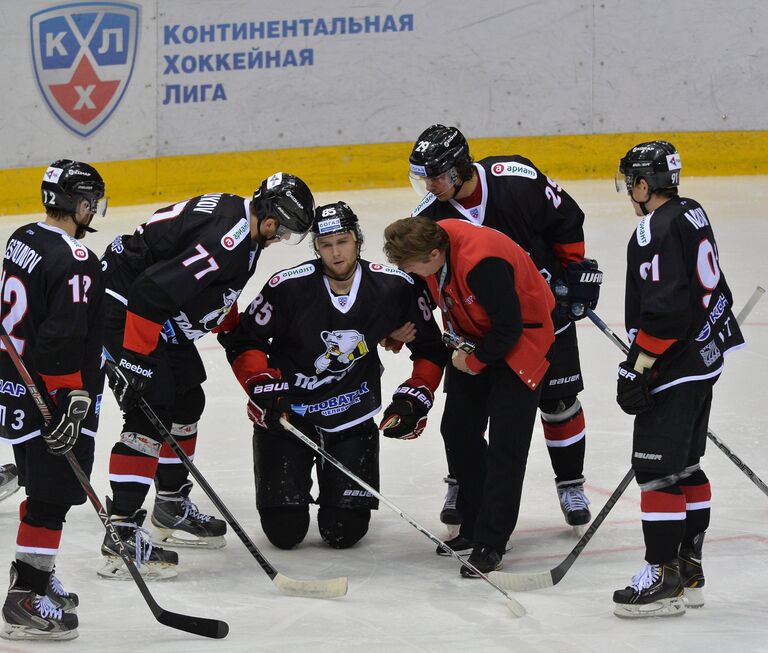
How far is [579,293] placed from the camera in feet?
13.6

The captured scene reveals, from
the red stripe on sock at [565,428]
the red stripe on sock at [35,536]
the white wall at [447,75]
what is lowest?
the red stripe on sock at [35,536]

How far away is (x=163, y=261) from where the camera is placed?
369cm

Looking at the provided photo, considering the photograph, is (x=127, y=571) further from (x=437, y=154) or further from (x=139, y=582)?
(x=437, y=154)

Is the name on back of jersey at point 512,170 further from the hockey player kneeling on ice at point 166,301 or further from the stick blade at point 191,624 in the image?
the stick blade at point 191,624

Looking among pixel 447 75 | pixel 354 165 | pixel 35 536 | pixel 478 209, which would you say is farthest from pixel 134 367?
pixel 447 75

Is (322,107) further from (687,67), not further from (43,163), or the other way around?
(687,67)

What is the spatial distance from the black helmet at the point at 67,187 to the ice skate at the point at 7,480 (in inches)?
53.5

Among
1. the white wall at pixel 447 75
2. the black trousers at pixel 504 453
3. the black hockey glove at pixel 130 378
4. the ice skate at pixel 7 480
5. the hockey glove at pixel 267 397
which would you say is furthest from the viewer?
the white wall at pixel 447 75

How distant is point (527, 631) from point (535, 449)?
173cm

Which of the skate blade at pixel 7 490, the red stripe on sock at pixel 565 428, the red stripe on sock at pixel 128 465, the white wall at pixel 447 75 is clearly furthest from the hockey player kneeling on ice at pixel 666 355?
the white wall at pixel 447 75

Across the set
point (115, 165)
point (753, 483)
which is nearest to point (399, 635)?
point (753, 483)

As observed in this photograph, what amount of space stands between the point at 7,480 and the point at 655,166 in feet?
7.72

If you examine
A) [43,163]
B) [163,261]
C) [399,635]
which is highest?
[43,163]

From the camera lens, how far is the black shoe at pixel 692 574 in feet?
11.4
